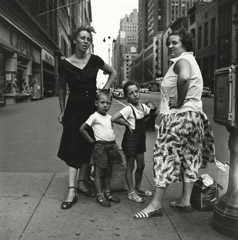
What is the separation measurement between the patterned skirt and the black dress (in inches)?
40.3

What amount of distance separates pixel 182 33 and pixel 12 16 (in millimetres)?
23145

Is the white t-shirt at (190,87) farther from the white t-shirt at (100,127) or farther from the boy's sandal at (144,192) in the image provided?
the boy's sandal at (144,192)

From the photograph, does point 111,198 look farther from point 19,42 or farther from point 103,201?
point 19,42

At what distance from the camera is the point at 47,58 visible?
142ft

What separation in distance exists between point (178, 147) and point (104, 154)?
0.88m

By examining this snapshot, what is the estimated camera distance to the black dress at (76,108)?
4352 mm

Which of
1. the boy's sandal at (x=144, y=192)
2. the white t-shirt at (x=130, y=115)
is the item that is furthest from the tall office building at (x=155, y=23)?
the white t-shirt at (x=130, y=115)

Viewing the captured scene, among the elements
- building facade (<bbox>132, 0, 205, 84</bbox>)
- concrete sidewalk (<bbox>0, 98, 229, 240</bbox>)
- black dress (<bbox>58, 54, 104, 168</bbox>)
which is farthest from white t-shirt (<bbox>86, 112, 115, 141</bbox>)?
building facade (<bbox>132, 0, 205, 84</bbox>)

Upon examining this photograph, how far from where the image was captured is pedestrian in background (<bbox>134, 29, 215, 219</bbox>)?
3.69 m

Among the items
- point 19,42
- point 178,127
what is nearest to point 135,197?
point 178,127

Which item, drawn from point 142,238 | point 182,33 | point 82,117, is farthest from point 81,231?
point 182,33

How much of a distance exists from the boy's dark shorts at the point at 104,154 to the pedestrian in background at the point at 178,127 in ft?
2.12

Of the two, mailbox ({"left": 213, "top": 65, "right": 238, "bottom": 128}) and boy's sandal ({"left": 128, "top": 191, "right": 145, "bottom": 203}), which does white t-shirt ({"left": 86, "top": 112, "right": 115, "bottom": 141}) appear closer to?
boy's sandal ({"left": 128, "top": 191, "right": 145, "bottom": 203})

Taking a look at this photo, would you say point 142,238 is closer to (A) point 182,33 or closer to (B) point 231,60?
(A) point 182,33
